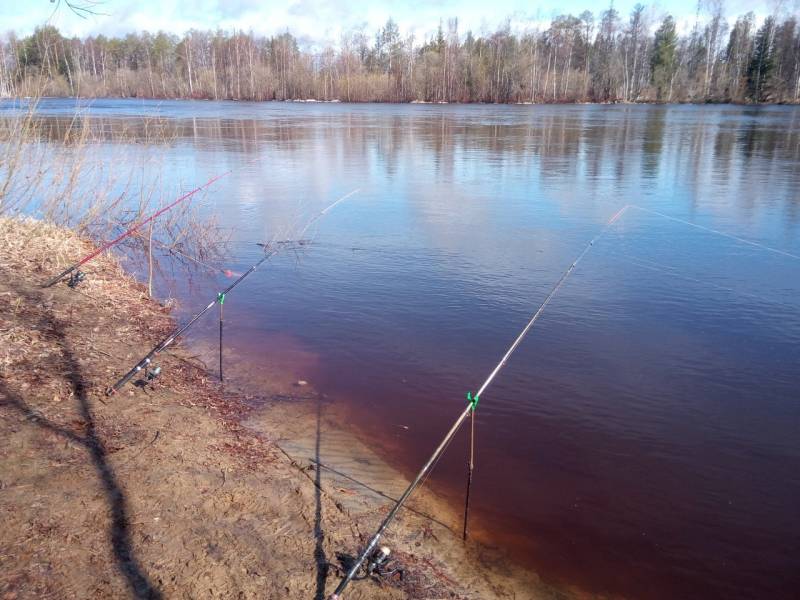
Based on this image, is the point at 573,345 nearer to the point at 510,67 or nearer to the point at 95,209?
the point at 95,209

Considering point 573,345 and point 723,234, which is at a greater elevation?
point 723,234

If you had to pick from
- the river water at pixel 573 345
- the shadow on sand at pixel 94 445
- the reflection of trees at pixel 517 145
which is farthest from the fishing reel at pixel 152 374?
the reflection of trees at pixel 517 145

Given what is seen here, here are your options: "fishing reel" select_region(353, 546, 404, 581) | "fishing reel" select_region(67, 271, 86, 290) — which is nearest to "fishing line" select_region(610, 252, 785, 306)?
"fishing reel" select_region(353, 546, 404, 581)

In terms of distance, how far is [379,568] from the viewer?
3801 mm

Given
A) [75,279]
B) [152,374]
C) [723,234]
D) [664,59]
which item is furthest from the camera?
[664,59]

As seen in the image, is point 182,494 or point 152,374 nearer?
point 182,494

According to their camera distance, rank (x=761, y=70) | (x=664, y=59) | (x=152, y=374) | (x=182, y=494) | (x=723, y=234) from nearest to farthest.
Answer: (x=182, y=494) < (x=152, y=374) < (x=723, y=234) < (x=761, y=70) < (x=664, y=59)

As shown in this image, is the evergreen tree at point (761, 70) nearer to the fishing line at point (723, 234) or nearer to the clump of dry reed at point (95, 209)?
the fishing line at point (723, 234)

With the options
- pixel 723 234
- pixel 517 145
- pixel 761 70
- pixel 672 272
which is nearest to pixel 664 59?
pixel 761 70

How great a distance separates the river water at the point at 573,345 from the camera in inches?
197

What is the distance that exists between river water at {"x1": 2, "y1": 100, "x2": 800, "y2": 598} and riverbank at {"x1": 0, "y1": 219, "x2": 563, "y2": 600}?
58cm

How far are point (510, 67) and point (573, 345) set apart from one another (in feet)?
250

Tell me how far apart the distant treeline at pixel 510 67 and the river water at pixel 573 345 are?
6312 cm

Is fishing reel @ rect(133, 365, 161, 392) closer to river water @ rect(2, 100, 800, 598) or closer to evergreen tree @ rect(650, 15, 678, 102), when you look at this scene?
river water @ rect(2, 100, 800, 598)
